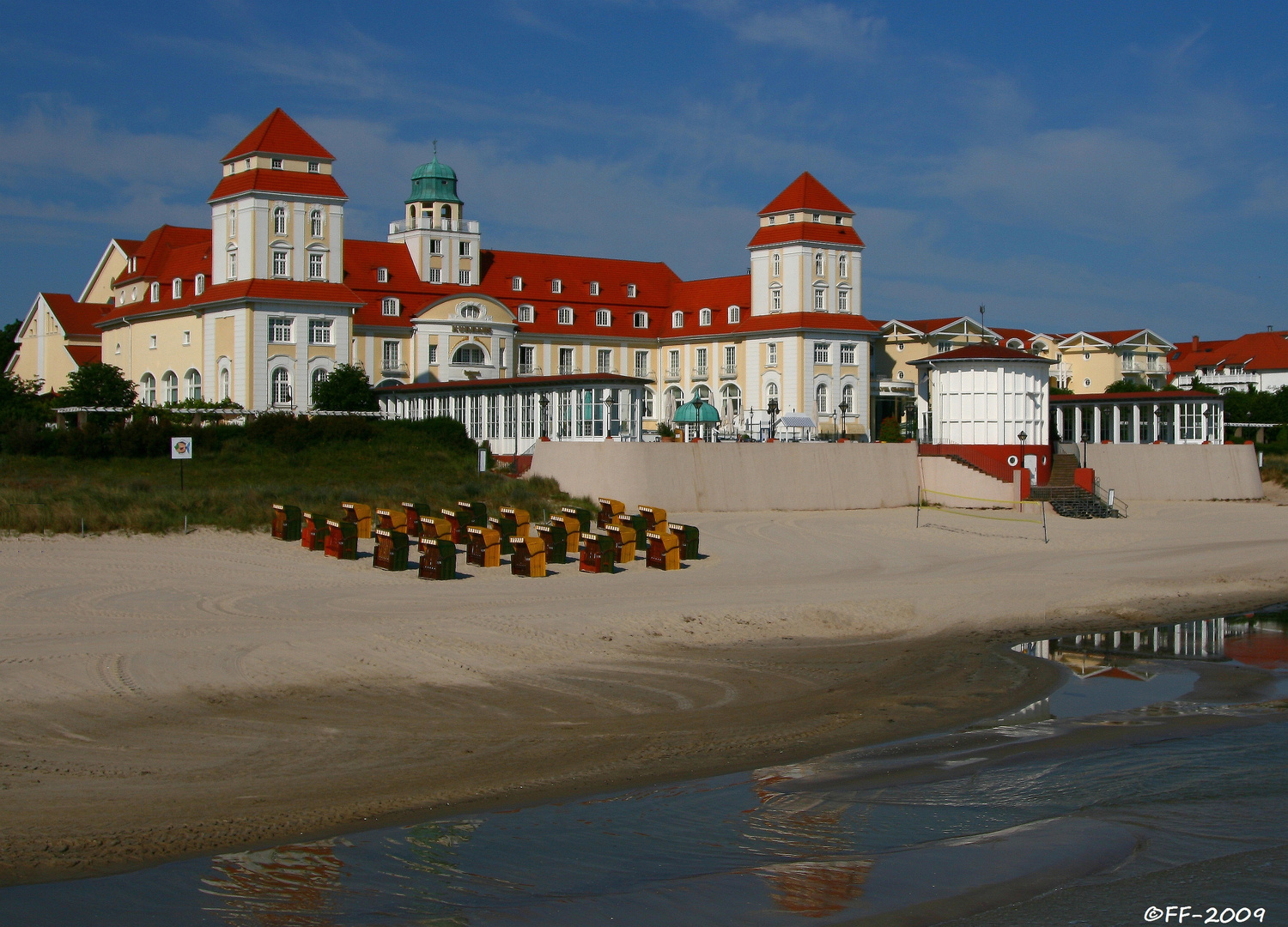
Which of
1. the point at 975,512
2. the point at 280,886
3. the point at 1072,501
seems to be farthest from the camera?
the point at 1072,501

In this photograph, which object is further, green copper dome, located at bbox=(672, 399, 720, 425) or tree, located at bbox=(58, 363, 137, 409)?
→ tree, located at bbox=(58, 363, 137, 409)

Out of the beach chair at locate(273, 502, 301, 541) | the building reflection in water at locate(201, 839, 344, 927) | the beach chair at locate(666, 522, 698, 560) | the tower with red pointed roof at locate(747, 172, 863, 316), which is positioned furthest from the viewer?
the tower with red pointed roof at locate(747, 172, 863, 316)

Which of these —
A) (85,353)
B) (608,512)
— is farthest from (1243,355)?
(608,512)

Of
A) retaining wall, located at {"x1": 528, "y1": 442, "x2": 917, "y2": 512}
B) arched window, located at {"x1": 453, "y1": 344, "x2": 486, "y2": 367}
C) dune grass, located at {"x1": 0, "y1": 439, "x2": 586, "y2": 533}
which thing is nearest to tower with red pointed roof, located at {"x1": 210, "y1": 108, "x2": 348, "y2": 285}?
arched window, located at {"x1": 453, "y1": 344, "x2": 486, "y2": 367}

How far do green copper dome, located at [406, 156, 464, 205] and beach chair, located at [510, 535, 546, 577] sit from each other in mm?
56067

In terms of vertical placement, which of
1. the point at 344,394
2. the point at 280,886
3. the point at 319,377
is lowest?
the point at 280,886

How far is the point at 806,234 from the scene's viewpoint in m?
72.9

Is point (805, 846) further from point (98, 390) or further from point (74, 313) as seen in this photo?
point (74, 313)

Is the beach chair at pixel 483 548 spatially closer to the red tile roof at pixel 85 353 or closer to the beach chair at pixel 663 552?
the beach chair at pixel 663 552

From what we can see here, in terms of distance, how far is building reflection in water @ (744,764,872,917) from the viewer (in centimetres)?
924

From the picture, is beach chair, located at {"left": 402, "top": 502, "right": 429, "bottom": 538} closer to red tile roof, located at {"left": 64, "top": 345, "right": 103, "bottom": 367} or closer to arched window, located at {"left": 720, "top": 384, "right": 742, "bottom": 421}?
arched window, located at {"left": 720, "top": 384, "right": 742, "bottom": 421}

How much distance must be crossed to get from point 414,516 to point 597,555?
4.79m

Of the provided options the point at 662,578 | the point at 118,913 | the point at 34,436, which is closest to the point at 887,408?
the point at 34,436

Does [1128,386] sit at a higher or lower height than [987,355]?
higher
